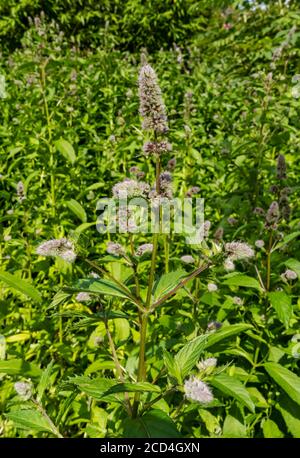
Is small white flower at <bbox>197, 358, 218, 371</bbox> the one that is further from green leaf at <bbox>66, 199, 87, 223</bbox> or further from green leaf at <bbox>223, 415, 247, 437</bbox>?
green leaf at <bbox>66, 199, 87, 223</bbox>

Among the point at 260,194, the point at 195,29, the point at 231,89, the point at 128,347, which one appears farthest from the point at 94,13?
the point at 128,347

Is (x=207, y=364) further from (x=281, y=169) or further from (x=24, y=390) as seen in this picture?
(x=281, y=169)

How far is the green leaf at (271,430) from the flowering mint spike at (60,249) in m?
1.28

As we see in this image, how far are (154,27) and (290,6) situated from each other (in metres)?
11.3

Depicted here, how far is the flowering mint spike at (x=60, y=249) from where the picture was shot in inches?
49.7

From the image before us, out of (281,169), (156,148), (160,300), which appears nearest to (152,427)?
(160,300)

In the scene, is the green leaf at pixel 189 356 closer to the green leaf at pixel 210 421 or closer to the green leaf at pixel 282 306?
the green leaf at pixel 282 306

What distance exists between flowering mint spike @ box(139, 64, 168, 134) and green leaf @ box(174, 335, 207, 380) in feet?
2.22

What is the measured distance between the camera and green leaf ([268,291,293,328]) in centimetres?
168

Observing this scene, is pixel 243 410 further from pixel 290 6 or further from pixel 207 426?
pixel 290 6

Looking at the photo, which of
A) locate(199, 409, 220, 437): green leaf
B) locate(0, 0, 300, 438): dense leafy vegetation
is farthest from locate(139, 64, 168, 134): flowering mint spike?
locate(199, 409, 220, 437): green leaf

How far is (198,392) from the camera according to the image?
3.57 feet

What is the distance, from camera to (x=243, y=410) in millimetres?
1949

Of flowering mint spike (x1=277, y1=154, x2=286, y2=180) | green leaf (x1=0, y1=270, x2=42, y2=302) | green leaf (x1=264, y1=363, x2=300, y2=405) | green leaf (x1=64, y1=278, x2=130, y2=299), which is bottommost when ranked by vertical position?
green leaf (x1=264, y1=363, x2=300, y2=405)
